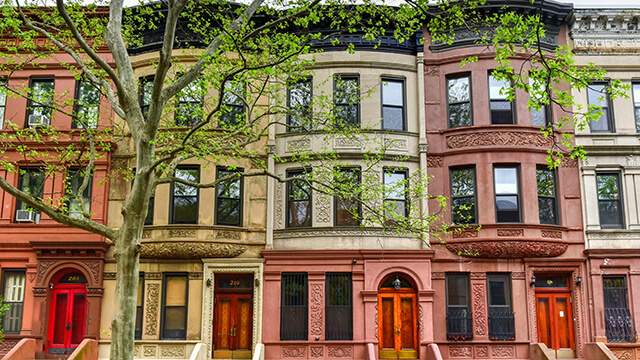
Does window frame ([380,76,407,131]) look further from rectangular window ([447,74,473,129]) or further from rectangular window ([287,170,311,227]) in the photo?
rectangular window ([287,170,311,227])

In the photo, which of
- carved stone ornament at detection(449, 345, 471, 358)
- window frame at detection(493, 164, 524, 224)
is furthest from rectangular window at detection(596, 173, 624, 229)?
carved stone ornament at detection(449, 345, 471, 358)

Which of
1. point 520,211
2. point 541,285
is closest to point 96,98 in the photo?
point 520,211

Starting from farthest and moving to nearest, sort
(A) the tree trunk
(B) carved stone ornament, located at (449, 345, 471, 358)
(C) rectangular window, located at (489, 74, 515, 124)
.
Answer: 1. (C) rectangular window, located at (489, 74, 515, 124)
2. (B) carved stone ornament, located at (449, 345, 471, 358)
3. (A) the tree trunk

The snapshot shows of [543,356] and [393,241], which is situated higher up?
[393,241]

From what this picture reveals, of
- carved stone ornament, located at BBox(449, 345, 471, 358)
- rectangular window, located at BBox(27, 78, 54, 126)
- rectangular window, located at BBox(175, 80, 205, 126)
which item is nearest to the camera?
rectangular window, located at BBox(175, 80, 205, 126)

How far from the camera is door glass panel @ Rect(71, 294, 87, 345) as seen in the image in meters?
20.2

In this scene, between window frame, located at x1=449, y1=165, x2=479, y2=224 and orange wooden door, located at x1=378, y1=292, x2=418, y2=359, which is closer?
orange wooden door, located at x1=378, y1=292, x2=418, y2=359

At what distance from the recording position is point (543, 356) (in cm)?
1875

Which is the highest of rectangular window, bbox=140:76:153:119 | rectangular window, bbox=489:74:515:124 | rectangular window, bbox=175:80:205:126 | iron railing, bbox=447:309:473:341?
rectangular window, bbox=140:76:153:119

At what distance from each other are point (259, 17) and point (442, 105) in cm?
700

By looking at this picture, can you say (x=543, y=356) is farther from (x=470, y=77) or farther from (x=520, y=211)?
(x=470, y=77)

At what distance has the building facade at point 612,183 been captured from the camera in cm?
1988

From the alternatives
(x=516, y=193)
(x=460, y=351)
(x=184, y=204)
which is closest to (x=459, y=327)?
(x=460, y=351)

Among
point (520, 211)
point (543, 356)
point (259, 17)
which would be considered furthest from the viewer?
point (259, 17)
